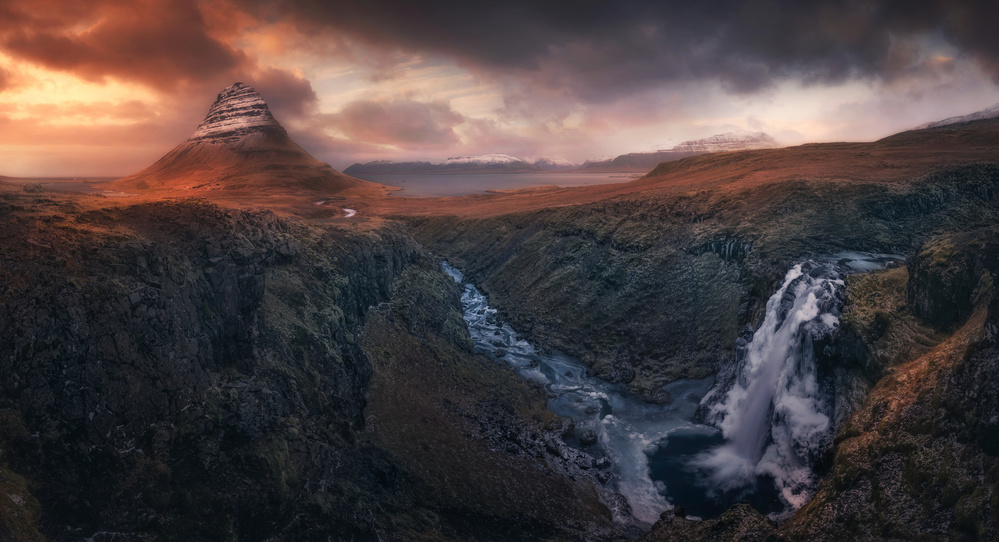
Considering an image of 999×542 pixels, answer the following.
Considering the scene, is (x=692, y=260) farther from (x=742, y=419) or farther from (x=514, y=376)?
(x=514, y=376)

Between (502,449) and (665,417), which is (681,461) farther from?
(502,449)

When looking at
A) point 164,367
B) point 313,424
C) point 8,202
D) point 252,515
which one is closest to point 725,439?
point 313,424

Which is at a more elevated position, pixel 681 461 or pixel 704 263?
pixel 704 263

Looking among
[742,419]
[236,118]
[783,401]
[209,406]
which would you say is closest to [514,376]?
[742,419]

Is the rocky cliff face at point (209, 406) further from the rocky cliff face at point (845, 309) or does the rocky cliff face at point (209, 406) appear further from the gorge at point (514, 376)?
the rocky cliff face at point (845, 309)

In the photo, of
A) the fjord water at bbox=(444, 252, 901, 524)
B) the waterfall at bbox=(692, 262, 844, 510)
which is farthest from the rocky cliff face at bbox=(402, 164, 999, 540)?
the fjord water at bbox=(444, 252, 901, 524)

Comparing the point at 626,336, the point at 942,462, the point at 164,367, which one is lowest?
the point at 626,336

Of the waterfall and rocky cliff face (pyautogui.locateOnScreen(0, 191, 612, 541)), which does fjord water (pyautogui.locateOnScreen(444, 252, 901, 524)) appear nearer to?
the waterfall
